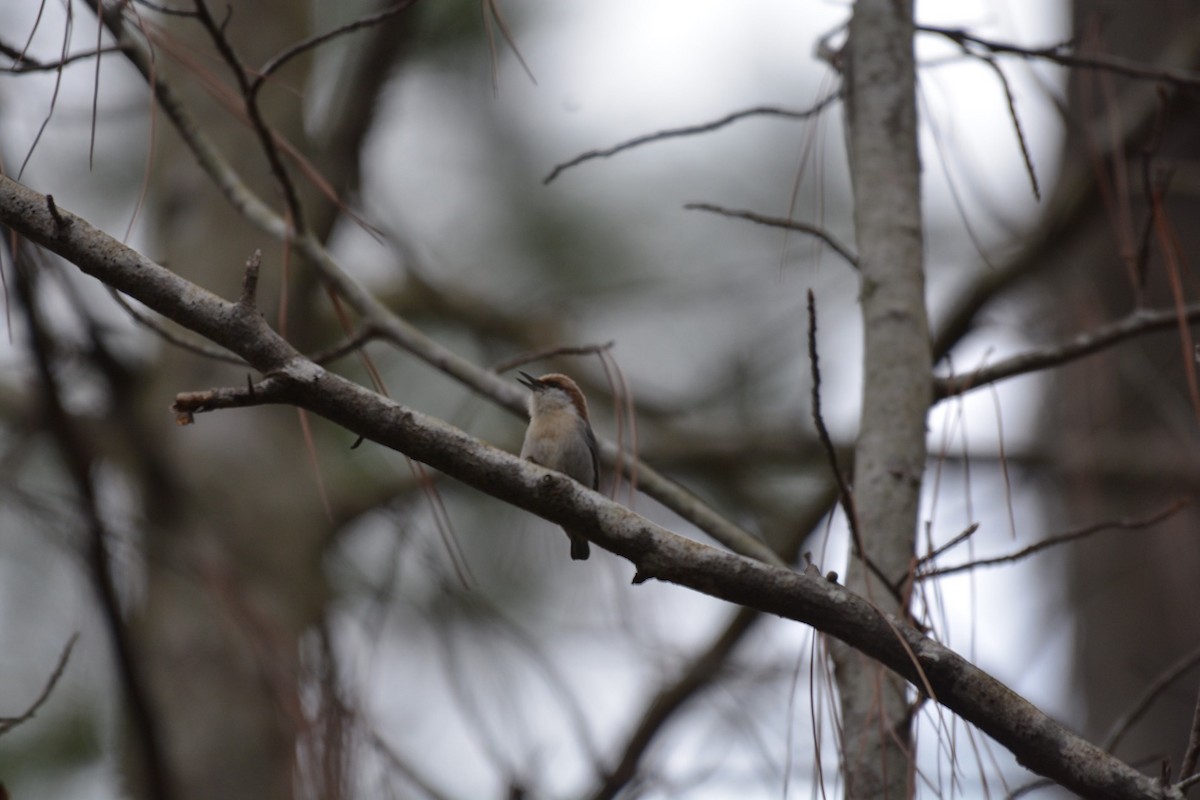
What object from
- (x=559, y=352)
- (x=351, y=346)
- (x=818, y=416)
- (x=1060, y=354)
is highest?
(x=1060, y=354)

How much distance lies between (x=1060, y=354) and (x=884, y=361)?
18.7 inches

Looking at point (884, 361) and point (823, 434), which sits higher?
point (884, 361)

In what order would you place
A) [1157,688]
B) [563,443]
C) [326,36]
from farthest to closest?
1. [563,443]
2. [1157,688]
3. [326,36]

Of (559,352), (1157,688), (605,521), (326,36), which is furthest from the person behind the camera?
(559,352)

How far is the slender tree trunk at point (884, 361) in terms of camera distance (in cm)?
252

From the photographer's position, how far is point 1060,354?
9.59ft

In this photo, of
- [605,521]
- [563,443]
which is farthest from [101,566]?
[605,521]

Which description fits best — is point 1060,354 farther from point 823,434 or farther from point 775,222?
point 823,434

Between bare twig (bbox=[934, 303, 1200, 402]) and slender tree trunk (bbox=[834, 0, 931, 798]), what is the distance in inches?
4.2

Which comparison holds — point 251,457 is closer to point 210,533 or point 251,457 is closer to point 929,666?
point 210,533

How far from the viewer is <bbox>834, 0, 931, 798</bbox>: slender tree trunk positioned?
2.52 meters

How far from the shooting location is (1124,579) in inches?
227

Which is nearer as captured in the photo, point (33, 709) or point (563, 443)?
point (33, 709)

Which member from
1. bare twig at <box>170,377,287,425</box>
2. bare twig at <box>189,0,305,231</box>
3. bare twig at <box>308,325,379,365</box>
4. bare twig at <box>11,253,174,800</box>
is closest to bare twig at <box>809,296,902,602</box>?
bare twig at <box>170,377,287,425</box>
